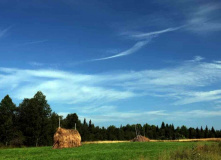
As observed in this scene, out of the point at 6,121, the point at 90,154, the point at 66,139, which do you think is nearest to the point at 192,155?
the point at 90,154

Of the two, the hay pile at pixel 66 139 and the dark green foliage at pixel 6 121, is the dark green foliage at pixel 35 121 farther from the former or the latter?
the hay pile at pixel 66 139

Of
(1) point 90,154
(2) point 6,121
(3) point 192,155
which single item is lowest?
(1) point 90,154

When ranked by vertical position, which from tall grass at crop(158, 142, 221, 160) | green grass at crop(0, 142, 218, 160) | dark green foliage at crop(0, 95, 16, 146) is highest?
dark green foliage at crop(0, 95, 16, 146)

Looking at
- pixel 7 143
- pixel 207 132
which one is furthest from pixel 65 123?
pixel 207 132

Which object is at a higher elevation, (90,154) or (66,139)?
(66,139)

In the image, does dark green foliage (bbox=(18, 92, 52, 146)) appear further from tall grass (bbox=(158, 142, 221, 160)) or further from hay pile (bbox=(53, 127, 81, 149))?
tall grass (bbox=(158, 142, 221, 160))

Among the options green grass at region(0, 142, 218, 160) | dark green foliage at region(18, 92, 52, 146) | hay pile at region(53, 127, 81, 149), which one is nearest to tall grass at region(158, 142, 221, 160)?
green grass at region(0, 142, 218, 160)

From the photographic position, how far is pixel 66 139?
46.9 meters

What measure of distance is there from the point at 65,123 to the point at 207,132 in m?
89.7

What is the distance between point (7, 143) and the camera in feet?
235

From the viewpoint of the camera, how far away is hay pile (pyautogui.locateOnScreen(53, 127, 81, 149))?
151 feet

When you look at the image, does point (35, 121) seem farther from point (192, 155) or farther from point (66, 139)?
point (192, 155)

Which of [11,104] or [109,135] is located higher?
[11,104]

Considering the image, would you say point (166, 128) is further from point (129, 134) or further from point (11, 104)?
point (11, 104)
